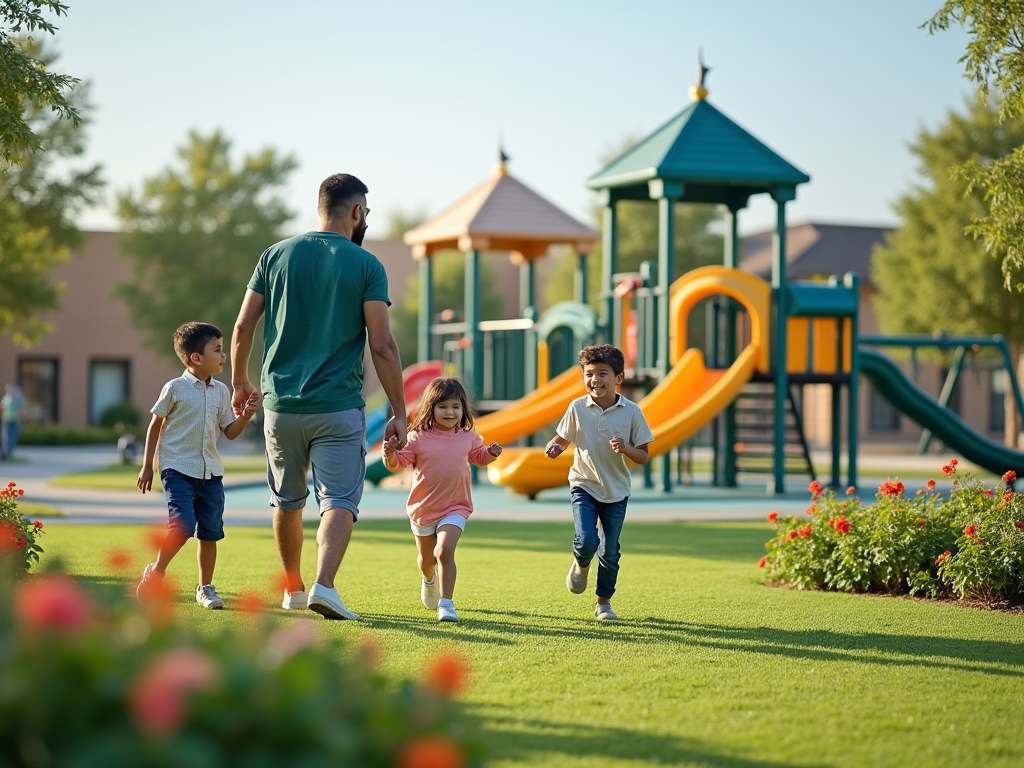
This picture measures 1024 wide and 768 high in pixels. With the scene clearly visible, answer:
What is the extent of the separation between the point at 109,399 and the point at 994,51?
134ft

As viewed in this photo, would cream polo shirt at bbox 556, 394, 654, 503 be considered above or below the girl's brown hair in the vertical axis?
below

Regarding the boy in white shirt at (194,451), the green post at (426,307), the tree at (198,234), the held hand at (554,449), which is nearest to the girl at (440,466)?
the held hand at (554,449)

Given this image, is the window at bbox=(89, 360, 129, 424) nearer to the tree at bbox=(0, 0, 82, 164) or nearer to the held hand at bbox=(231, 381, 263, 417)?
the tree at bbox=(0, 0, 82, 164)

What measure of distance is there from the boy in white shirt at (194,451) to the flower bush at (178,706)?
510cm

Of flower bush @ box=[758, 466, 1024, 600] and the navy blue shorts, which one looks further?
flower bush @ box=[758, 466, 1024, 600]

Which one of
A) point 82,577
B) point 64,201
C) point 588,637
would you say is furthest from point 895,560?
point 64,201

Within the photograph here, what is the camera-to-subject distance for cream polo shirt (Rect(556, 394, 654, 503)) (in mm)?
7402

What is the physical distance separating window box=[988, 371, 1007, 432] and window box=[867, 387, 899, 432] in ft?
11.8

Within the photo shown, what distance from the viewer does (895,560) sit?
8375mm

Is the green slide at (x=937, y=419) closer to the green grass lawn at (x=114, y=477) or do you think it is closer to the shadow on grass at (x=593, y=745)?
the green grass lawn at (x=114, y=477)

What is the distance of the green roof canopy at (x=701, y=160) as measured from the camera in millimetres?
19094

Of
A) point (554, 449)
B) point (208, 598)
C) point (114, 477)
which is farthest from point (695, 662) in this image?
point (114, 477)

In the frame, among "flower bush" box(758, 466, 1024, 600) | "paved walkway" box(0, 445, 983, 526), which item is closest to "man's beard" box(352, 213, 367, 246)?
"flower bush" box(758, 466, 1024, 600)

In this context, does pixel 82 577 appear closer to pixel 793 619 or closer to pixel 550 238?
pixel 793 619
